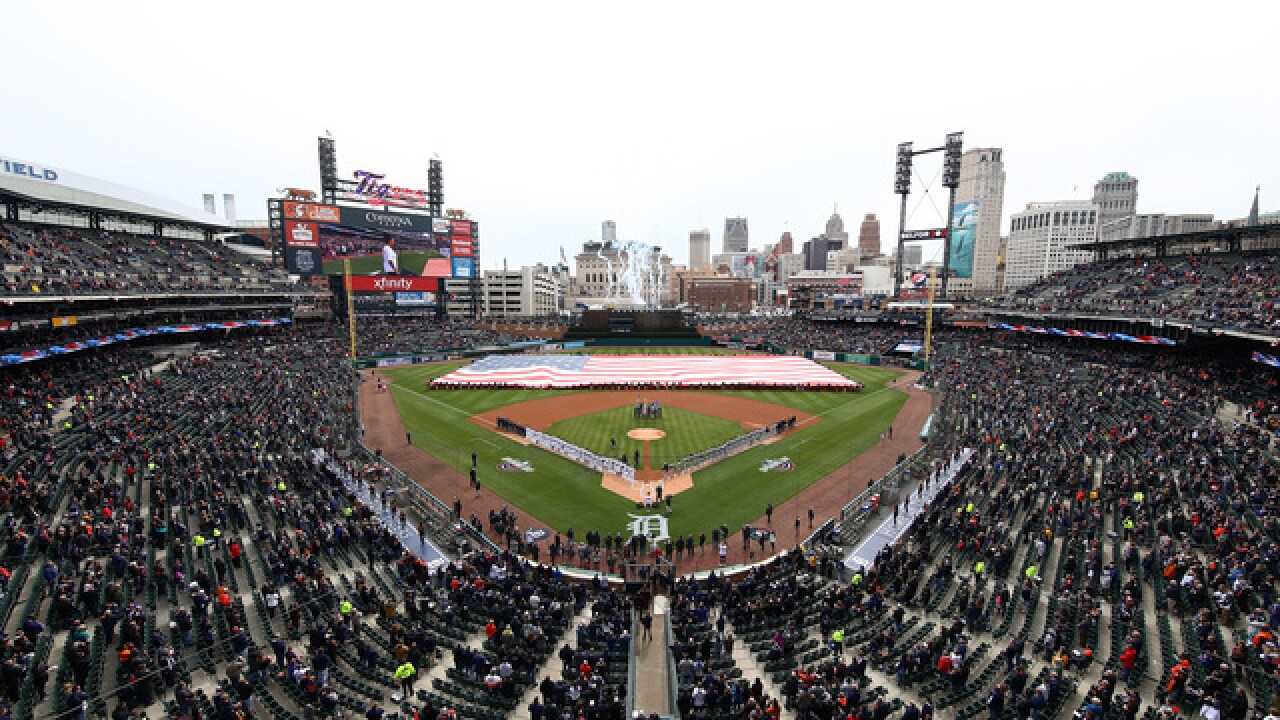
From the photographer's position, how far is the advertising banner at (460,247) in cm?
8094

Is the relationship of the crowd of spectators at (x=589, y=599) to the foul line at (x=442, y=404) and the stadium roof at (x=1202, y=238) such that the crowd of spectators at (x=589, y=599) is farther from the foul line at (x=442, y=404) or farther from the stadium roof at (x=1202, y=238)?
the stadium roof at (x=1202, y=238)

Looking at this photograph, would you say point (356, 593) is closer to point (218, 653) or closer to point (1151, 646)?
point (218, 653)

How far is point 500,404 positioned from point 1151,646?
127 feet

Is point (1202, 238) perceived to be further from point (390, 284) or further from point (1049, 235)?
point (1049, 235)

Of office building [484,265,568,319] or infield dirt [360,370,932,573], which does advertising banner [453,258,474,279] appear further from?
infield dirt [360,370,932,573]

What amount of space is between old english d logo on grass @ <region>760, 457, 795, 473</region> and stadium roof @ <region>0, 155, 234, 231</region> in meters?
57.6

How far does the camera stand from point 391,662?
514 inches

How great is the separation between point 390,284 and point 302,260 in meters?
10.7

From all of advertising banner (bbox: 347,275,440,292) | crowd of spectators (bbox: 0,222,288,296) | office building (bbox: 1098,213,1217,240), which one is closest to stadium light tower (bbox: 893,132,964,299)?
advertising banner (bbox: 347,275,440,292)

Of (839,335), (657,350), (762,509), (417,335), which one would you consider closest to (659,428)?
(762,509)

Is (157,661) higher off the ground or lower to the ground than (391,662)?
higher

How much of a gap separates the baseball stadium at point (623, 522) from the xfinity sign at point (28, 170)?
0.45 meters

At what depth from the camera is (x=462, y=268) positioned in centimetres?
8175

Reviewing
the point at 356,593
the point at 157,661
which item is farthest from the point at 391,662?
the point at 157,661
